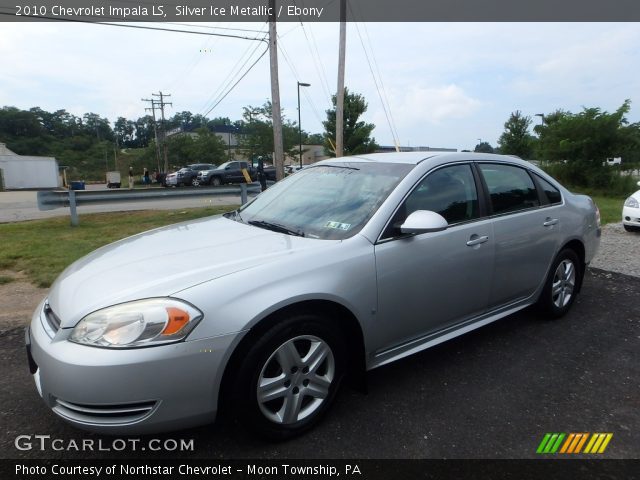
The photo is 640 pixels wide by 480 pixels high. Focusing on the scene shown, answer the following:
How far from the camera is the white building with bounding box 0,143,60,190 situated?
41531 mm

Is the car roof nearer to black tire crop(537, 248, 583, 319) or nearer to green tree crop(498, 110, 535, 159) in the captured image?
black tire crop(537, 248, 583, 319)

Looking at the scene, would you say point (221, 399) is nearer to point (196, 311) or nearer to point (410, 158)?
point (196, 311)

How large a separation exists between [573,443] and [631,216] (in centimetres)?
799

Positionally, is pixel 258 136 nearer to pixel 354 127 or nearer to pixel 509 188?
pixel 354 127

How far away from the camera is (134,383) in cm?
186

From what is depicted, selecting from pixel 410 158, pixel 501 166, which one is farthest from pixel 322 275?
pixel 501 166

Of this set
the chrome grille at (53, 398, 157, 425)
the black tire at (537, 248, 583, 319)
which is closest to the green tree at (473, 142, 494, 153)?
the black tire at (537, 248, 583, 319)

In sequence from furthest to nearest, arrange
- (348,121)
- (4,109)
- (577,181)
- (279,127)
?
(4,109) → (348,121) → (577,181) → (279,127)

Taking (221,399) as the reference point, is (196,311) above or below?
above

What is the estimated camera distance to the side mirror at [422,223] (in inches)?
99.7

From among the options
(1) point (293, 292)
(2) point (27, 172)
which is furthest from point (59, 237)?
Result: (2) point (27, 172)

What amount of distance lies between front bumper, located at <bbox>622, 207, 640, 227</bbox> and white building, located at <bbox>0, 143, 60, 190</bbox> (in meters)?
47.9

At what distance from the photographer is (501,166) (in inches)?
142

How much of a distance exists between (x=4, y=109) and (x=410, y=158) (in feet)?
342
